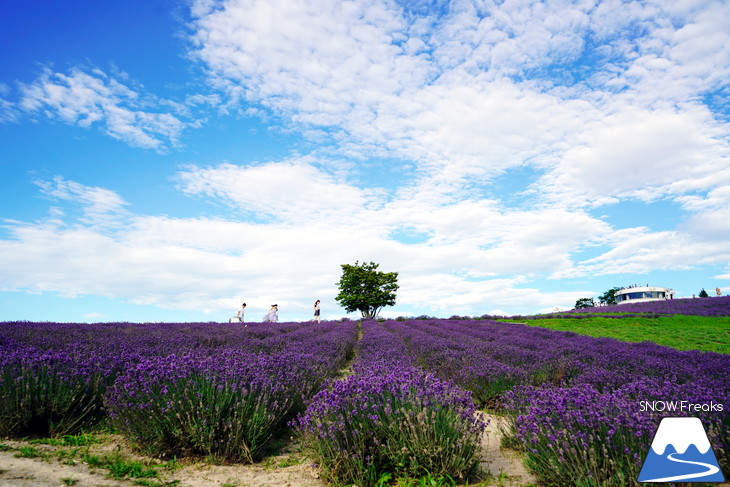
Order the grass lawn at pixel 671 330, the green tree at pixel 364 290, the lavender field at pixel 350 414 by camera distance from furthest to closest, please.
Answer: the green tree at pixel 364 290 < the grass lawn at pixel 671 330 < the lavender field at pixel 350 414

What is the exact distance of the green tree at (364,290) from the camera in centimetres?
3647

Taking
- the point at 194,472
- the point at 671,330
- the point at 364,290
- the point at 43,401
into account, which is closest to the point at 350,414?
the point at 194,472

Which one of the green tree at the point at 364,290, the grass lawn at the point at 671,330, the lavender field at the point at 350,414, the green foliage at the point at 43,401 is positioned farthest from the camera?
the green tree at the point at 364,290

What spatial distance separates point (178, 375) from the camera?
4145mm

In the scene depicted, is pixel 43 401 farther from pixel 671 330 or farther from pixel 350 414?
pixel 671 330

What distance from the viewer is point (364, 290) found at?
122 ft

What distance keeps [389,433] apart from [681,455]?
2136 mm

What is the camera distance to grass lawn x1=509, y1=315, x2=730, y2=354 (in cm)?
1269

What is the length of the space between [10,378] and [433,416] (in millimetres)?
4320

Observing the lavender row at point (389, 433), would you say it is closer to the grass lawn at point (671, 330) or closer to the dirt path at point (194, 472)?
the dirt path at point (194, 472)

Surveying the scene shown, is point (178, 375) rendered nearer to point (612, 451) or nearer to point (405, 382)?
point (405, 382)

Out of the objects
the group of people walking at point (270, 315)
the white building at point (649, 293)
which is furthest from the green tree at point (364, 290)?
the white building at point (649, 293)

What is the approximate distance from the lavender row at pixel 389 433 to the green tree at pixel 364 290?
108 feet

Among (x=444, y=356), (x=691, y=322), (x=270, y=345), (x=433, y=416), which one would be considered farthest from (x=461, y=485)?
(x=691, y=322)
